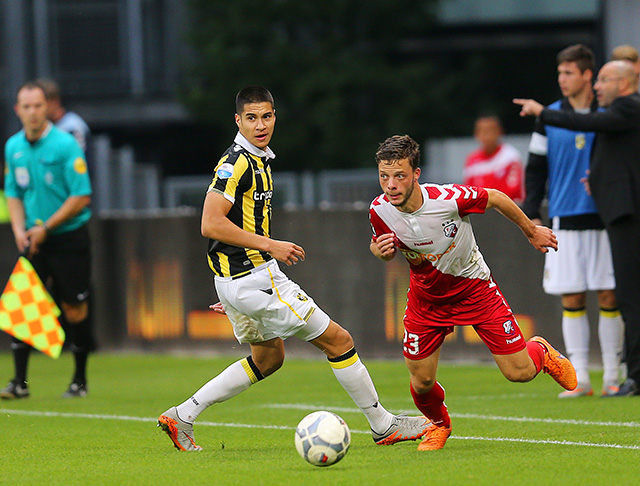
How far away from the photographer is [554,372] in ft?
24.0

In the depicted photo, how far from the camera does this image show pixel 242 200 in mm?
6832

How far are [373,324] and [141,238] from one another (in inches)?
124

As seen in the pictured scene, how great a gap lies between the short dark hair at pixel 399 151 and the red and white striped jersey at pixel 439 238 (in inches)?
10.0

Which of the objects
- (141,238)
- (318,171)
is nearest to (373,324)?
(141,238)

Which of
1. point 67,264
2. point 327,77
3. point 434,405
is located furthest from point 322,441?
point 327,77

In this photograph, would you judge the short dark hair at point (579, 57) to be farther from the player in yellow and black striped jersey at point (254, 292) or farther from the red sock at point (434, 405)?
the red sock at point (434, 405)

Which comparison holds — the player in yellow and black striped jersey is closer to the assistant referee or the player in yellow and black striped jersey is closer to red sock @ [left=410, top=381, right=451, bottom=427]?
red sock @ [left=410, top=381, right=451, bottom=427]

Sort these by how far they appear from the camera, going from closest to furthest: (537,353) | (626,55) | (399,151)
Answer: (399,151)
(537,353)
(626,55)

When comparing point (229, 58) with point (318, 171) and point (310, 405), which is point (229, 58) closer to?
point (318, 171)

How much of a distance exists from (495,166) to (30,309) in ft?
16.2

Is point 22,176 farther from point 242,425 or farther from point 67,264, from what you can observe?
point 242,425

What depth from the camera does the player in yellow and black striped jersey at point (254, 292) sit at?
6.75m

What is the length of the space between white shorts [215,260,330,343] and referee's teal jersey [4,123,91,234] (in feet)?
11.7

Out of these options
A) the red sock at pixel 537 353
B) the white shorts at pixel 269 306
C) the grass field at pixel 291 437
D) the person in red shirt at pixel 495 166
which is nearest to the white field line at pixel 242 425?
the grass field at pixel 291 437
